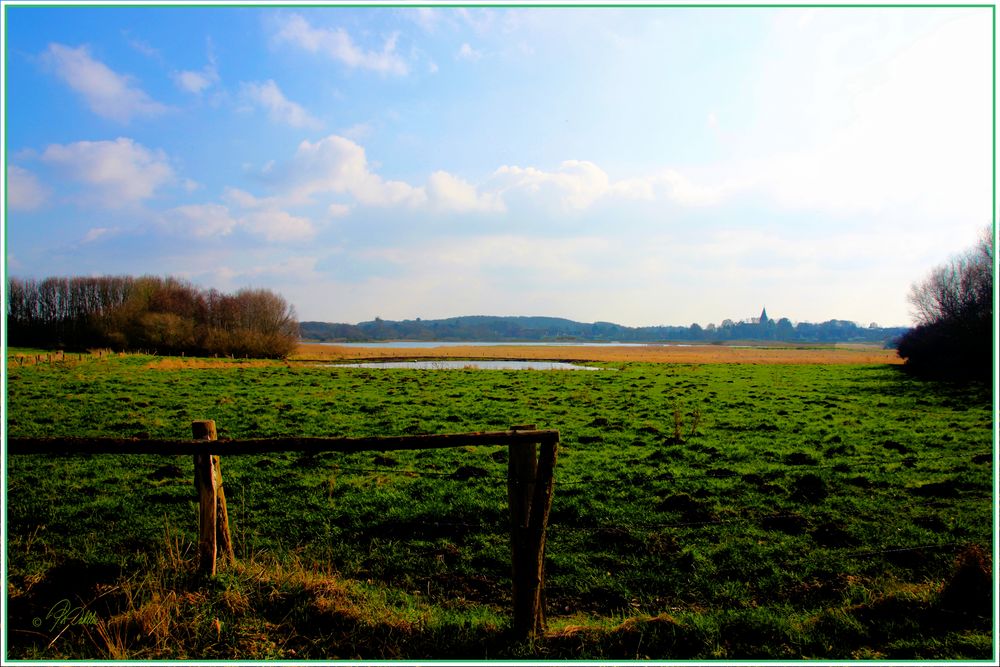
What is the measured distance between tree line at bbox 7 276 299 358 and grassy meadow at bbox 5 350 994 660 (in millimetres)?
56865

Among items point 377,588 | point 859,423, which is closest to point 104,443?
point 377,588

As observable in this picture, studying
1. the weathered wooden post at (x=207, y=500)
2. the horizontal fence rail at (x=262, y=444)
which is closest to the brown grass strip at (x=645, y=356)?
the horizontal fence rail at (x=262, y=444)

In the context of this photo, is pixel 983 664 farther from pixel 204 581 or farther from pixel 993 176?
pixel 204 581

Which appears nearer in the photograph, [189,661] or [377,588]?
[189,661]

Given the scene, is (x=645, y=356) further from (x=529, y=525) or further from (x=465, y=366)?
(x=529, y=525)

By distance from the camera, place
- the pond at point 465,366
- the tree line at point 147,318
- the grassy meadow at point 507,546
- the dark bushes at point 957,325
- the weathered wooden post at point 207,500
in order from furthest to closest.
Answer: the tree line at point 147,318 < the pond at point 465,366 < the dark bushes at point 957,325 < the weathered wooden post at point 207,500 < the grassy meadow at point 507,546

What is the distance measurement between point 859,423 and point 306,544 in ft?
58.0

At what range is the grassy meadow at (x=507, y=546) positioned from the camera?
184 inches

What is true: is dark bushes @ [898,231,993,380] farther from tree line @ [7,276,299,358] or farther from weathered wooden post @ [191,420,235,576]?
tree line @ [7,276,299,358]

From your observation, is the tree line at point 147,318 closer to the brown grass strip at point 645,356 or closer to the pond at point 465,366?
the brown grass strip at point 645,356

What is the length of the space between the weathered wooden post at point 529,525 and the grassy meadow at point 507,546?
0.24m

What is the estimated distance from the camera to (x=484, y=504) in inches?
356

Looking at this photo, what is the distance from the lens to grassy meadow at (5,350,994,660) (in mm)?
4668

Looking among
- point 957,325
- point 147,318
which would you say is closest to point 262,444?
point 957,325
